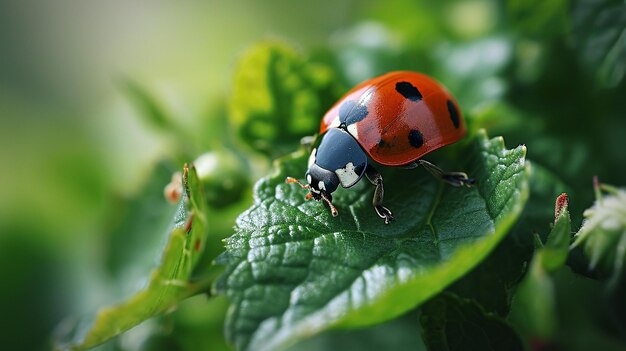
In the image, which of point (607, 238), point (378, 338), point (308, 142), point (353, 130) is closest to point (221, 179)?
point (308, 142)

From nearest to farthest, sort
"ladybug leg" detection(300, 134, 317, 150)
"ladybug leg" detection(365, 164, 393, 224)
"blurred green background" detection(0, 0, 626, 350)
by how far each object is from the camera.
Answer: "ladybug leg" detection(365, 164, 393, 224) → "ladybug leg" detection(300, 134, 317, 150) → "blurred green background" detection(0, 0, 626, 350)

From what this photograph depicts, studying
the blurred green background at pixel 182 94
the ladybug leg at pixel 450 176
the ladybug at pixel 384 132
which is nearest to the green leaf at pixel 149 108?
the blurred green background at pixel 182 94

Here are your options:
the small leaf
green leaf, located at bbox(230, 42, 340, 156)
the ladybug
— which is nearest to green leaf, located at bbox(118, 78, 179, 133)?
green leaf, located at bbox(230, 42, 340, 156)

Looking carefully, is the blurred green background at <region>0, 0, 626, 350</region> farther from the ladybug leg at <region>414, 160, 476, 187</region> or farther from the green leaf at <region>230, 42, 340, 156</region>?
the ladybug leg at <region>414, 160, 476, 187</region>

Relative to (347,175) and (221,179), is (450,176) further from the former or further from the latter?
(221,179)

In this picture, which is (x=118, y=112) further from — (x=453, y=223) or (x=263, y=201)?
(x=453, y=223)

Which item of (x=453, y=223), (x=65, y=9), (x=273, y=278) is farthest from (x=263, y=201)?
(x=65, y=9)
